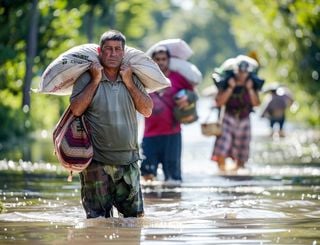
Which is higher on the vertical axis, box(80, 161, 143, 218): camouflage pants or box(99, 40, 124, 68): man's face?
box(99, 40, 124, 68): man's face

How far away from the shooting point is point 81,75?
10523mm

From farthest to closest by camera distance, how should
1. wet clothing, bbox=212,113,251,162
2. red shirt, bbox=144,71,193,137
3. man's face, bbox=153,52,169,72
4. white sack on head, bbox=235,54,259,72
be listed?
wet clothing, bbox=212,113,251,162 < white sack on head, bbox=235,54,259,72 < red shirt, bbox=144,71,193,137 < man's face, bbox=153,52,169,72

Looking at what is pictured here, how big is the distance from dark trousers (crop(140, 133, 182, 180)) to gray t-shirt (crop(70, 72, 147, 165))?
5547mm

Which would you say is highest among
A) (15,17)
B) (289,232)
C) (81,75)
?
(15,17)

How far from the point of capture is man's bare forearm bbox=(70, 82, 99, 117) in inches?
407

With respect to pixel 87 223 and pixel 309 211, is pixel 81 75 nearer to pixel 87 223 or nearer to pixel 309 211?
pixel 87 223

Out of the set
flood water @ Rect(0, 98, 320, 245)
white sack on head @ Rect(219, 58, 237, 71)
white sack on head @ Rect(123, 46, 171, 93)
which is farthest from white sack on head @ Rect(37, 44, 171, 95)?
white sack on head @ Rect(219, 58, 237, 71)

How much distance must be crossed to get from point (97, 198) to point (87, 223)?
22 centimetres

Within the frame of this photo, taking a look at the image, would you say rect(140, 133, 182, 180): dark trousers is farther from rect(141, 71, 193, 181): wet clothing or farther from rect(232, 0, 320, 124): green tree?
rect(232, 0, 320, 124): green tree

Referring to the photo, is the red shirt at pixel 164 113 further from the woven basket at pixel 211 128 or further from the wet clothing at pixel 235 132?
the wet clothing at pixel 235 132

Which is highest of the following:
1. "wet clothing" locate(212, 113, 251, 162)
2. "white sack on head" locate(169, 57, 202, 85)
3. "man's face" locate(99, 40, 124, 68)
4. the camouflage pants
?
"white sack on head" locate(169, 57, 202, 85)

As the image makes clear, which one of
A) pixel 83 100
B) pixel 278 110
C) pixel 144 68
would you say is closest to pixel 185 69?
pixel 144 68

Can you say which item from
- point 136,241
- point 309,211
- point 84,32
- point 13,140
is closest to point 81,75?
point 136,241

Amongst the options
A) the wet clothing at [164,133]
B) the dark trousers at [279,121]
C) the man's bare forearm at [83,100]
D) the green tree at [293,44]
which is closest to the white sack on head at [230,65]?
the wet clothing at [164,133]
